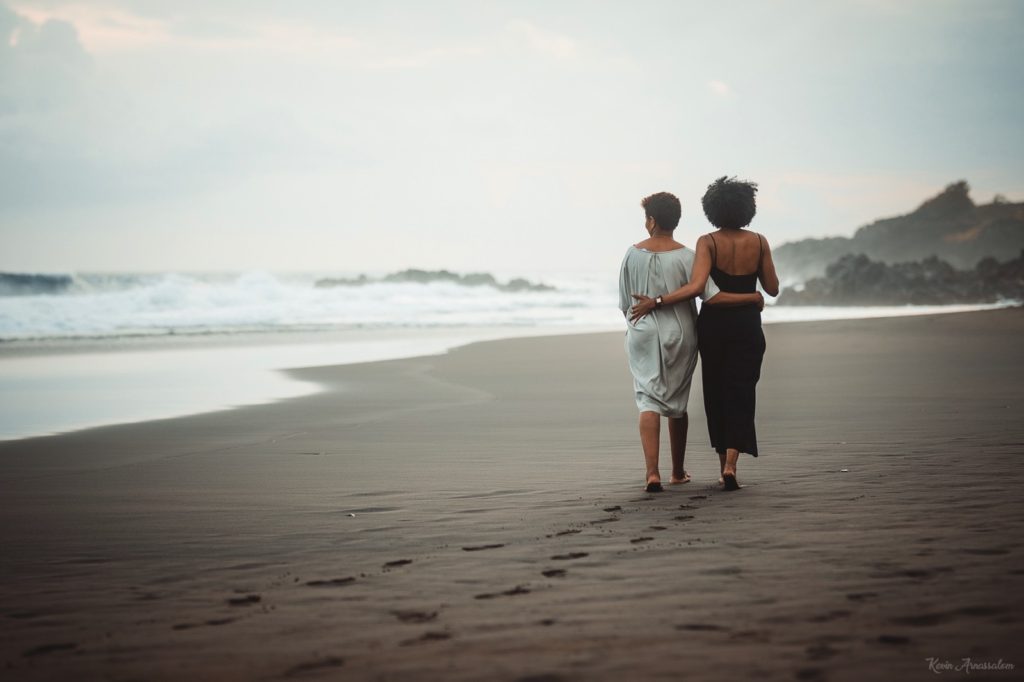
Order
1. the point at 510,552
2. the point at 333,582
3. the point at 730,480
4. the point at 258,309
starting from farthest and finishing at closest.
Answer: the point at 258,309
the point at 730,480
the point at 510,552
the point at 333,582

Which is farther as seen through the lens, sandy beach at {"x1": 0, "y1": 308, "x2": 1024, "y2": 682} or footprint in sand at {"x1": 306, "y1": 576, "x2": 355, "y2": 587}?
footprint in sand at {"x1": 306, "y1": 576, "x2": 355, "y2": 587}

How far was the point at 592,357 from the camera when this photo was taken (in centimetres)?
1920

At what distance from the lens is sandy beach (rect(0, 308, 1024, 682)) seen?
330 centimetres

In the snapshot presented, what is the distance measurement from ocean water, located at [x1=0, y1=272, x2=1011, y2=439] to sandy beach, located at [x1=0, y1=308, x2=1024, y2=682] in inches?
118

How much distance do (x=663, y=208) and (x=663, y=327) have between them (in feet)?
2.56

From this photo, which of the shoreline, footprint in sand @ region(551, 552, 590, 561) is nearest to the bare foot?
footprint in sand @ region(551, 552, 590, 561)

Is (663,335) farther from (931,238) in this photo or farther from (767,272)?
(931,238)

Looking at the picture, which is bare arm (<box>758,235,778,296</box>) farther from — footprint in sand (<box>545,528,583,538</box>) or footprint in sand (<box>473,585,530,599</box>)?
footprint in sand (<box>473,585,530,599</box>)

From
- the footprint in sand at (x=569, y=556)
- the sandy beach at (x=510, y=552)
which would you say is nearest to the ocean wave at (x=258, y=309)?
the sandy beach at (x=510, y=552)

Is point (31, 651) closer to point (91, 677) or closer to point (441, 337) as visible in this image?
point (91, 677)

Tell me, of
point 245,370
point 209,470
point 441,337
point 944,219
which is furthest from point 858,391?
point 944,219

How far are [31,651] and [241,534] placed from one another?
191 centimetres

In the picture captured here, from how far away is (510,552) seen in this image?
4.77 m

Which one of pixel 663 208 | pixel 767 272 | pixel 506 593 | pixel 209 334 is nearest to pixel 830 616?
pixel 506 593
